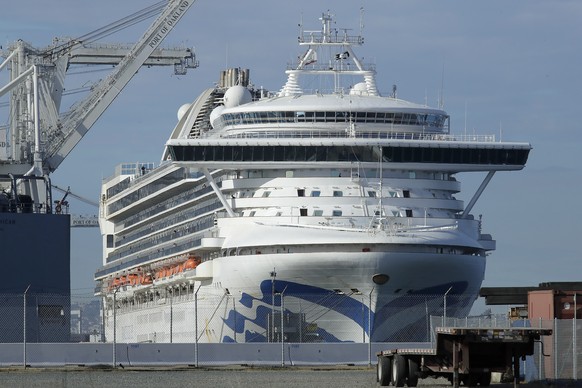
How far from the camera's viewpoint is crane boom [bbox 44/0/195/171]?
71062 mm

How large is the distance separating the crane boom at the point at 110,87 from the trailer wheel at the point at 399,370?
37.9 meters

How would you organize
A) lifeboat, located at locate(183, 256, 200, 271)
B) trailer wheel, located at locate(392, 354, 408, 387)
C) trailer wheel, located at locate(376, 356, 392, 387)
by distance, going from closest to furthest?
trailer wheel, located at locate(392, 354, 408, 387) < trailer wheel, located at locate(376, 356, 392, 387) < lifeboat, located at locate(183, 256, 200, 271)

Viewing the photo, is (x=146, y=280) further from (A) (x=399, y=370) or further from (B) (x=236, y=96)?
(A) (x=399, y=370)

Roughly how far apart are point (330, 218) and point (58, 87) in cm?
2086

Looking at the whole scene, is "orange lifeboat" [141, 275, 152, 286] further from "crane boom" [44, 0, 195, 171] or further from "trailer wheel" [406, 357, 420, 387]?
"trailer wheel" [406, 357, 420, 387]

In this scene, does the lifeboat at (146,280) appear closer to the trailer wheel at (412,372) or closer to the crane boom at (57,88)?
the crane boom at (57,88)

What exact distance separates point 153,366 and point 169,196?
29.0 meters

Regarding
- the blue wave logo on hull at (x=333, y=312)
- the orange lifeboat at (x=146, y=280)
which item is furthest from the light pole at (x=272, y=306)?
the orange lifeboat at (x=146, y=280)

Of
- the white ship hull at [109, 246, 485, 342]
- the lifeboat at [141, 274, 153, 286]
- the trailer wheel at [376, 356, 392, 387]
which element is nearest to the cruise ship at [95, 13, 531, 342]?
the white ship hull at [109, 246, 485, 342]

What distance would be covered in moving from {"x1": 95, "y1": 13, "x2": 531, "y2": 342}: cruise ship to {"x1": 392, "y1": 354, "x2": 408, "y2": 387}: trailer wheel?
58.4 feet

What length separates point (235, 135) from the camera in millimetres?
60281

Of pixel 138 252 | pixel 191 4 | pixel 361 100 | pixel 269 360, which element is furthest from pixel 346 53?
pixel 269 360

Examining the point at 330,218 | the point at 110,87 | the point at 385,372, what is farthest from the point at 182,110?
the point at 385,372

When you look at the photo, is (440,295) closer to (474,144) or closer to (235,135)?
(474,144)
